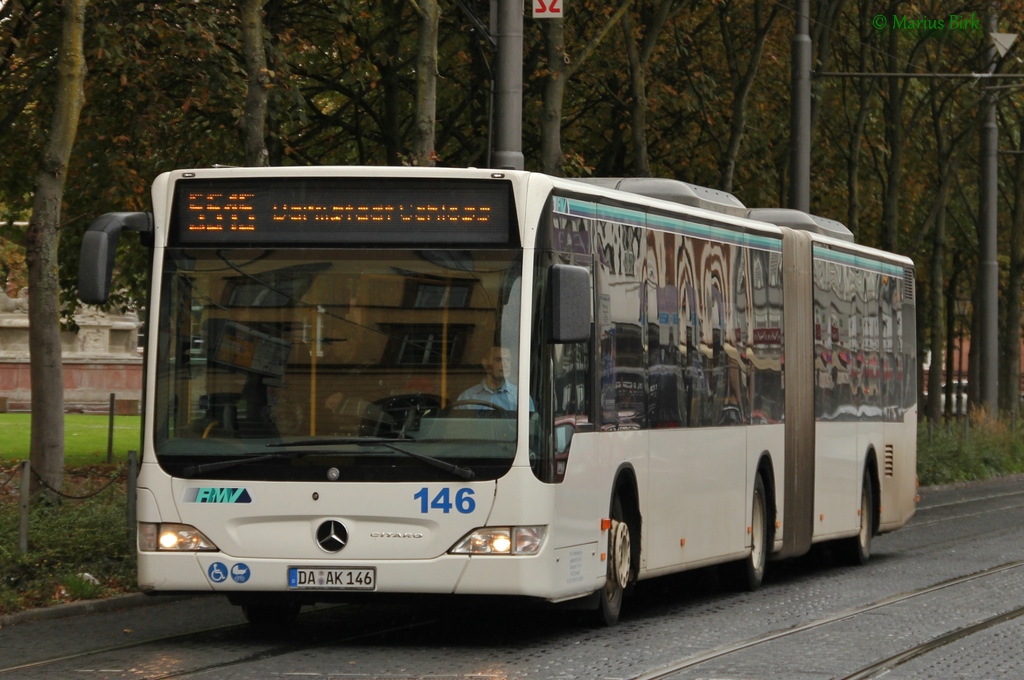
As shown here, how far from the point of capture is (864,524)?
19422mm

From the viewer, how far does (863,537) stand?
19344 millimetres

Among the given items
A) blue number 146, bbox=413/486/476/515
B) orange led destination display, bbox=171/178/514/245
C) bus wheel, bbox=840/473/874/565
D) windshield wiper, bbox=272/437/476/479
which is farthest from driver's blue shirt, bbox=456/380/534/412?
bus wheel, bbox=840/473/874/565

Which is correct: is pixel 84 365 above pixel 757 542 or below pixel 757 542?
above

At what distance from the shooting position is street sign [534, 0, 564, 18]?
804 inches

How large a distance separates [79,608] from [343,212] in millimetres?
3739

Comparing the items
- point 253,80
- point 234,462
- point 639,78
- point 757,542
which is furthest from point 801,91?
point 234,462

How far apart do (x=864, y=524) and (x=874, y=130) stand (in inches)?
861

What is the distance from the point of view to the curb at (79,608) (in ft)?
42.4

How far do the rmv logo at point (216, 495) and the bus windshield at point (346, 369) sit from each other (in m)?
0.08

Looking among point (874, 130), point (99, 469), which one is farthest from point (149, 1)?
point (874, 130)

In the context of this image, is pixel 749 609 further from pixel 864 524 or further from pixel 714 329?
pixel 864 524

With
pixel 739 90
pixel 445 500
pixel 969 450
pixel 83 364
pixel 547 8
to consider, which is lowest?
pixel 969 450

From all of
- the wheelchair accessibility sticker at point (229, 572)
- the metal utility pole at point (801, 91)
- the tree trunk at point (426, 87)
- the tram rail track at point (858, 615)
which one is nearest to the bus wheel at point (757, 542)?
the tram rail track at point (858, 615)

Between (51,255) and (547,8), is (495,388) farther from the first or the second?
(547,8)
